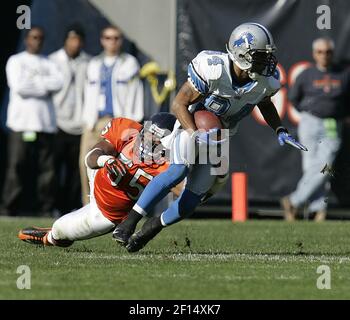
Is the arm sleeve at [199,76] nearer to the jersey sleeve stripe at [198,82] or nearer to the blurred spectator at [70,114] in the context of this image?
the jersey sleeve stripe at [198,82]

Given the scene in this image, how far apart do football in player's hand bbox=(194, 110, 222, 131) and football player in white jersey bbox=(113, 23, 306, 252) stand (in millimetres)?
59

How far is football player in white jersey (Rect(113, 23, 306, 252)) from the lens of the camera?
6316 mm

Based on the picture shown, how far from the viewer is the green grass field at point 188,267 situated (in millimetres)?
5059

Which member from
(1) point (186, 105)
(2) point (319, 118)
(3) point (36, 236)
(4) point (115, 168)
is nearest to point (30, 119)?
(2) point (319, 118)

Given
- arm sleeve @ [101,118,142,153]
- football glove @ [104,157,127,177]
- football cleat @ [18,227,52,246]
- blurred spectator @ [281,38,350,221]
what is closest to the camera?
football glove @ [104,157,127,177]

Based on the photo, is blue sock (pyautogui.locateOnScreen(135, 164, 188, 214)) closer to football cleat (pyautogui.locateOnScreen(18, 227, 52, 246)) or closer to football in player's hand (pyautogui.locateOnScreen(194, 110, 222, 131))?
football in player's hand (pyautogui.locateOnScreen(194, 110, 222, 131))

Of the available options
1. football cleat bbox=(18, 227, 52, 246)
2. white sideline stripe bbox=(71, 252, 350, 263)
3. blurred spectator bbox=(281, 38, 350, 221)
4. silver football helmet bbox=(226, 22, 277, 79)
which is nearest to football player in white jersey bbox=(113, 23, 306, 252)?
silver football helmet bbox=(226, 22, 277, 79)

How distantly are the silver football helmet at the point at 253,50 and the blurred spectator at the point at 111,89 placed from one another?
409 centimetres

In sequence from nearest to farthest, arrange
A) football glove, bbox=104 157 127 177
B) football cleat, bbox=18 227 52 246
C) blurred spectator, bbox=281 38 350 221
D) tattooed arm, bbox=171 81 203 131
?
football glove, bbox=104 157 127 177 → tattooed arm, bbox=171 81 203 131 → football cleat, bbox=18 227 52 246 → blurred spectator, bbox=281 38 350 221

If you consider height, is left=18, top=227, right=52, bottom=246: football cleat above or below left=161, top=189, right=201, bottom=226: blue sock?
below

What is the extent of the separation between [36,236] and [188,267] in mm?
1483

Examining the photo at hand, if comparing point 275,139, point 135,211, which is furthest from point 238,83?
point 275,139
